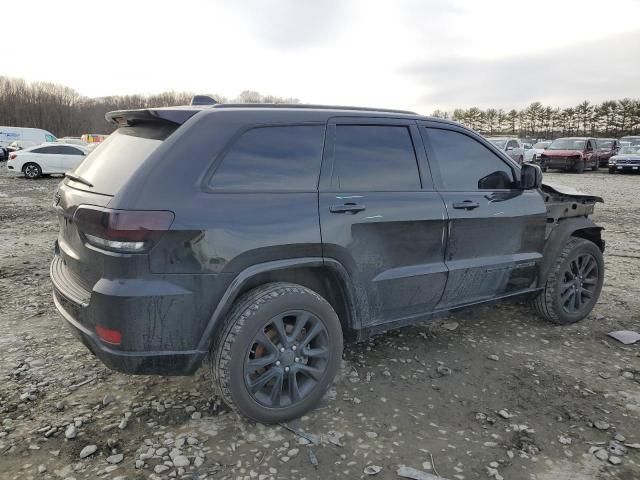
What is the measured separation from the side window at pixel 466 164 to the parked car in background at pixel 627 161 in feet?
78.7

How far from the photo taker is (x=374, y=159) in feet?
10.4

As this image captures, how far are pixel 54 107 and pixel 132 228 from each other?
9264 centimetres

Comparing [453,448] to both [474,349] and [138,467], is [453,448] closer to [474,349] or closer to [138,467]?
[474,349]

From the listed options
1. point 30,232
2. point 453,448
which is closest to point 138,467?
point 453,448

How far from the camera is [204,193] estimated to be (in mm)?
2490

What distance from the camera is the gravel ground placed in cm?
247

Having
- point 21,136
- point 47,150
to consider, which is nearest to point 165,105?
point 21,136

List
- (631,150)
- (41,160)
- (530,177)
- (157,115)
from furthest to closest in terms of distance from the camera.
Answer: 1. (631,150)
2. (41,160)
3. (530,177)
4. (157,115)

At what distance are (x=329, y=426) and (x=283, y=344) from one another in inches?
22.1

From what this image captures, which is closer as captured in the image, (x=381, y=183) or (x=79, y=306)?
(x=79, y=306)

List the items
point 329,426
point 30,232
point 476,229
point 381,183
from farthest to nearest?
1. point 30,232
2. point 476,229
3. point 381,183
4. point 329,426

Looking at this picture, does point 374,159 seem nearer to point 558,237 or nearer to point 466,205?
point 466,205

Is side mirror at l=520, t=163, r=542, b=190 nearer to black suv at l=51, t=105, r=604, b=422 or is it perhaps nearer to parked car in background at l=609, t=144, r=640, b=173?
black suv at l=51, t=105, r=604, b=422

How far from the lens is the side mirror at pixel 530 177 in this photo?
382 centimetres
